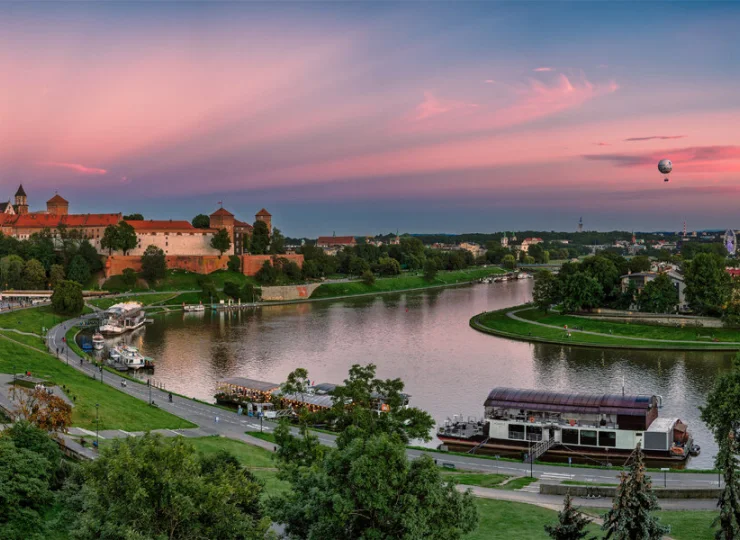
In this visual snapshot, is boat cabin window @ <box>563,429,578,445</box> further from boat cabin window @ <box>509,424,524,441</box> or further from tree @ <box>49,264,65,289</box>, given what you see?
tree @ <box>49,264,65,289</box>

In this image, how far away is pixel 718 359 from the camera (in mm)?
54906

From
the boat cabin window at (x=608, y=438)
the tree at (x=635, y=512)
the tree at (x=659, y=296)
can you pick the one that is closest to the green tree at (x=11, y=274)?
the tree at (x=659, y=296)

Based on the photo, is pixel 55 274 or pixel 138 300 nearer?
pixel 138 300

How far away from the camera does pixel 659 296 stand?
70.9 m

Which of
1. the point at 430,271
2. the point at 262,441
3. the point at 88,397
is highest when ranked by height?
the point at 430,271

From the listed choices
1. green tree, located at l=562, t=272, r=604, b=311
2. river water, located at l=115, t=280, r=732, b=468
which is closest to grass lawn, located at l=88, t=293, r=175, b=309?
river water, located at l=115, t=280, r=732, b=468

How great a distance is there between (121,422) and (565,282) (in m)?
52.6

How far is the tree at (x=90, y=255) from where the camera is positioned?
10069 cm

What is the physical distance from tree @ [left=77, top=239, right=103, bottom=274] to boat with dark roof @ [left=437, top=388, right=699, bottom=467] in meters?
76.8

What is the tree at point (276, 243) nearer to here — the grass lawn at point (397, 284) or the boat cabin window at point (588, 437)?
the grass lawn at point (397, 284)

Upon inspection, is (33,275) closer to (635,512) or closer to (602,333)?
(602,333)

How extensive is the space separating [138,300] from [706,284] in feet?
213

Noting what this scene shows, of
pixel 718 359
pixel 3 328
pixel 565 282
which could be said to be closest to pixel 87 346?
pixel 3 328

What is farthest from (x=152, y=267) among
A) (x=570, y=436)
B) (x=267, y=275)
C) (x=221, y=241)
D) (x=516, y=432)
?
(x=570, y=436)
